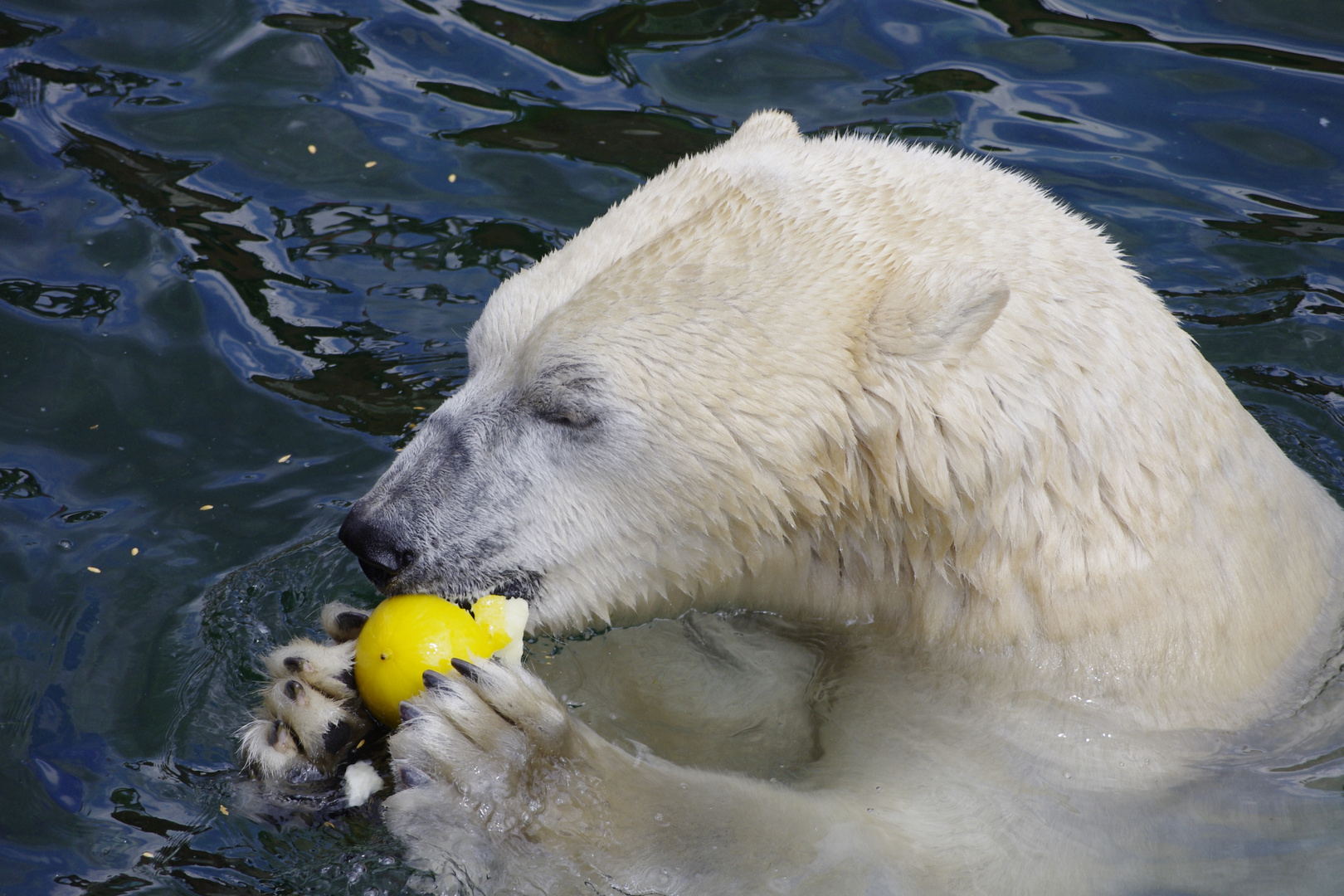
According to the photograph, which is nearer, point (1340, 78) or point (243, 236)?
point (243, 236)

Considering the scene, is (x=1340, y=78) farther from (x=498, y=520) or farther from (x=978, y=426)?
(x=498, y=520)

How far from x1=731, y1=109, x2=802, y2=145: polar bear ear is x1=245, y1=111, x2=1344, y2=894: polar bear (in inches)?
11.4

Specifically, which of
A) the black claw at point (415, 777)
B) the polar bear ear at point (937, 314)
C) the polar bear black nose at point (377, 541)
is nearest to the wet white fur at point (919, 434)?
the polar bear ear at point (937, 314)

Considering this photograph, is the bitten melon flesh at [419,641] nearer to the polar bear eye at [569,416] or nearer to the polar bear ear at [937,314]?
the polar bear eye at [569,416]

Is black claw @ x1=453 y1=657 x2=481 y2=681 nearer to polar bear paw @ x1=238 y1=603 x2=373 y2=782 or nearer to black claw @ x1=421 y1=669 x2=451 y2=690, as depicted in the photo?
black claw @ x1=421 y1=669 x2=451 y2=690

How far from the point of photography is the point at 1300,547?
3248mm

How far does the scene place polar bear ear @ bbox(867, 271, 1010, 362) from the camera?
8.49 ft

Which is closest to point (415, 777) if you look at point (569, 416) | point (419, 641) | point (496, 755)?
point (496, 755)

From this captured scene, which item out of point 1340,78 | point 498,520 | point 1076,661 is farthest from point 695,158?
point 1340,78

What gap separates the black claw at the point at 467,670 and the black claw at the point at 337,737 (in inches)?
15.4

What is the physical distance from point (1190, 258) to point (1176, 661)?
3.07 metres

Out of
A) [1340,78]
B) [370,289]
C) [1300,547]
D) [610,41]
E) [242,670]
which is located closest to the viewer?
[1300,547]

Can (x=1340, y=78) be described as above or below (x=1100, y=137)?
above

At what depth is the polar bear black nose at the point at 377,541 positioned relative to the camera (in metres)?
2.99
